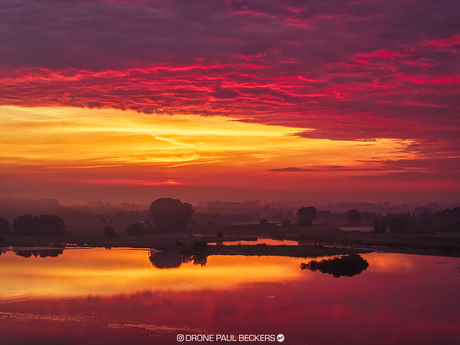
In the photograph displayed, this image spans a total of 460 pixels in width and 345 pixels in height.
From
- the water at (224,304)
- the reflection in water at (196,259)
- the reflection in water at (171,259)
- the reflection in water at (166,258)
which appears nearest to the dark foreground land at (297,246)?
the reflection in water at (166,258)

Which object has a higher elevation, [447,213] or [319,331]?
[447,213]

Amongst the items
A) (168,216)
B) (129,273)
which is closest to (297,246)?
(129,273)

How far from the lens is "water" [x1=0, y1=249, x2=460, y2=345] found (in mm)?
24359

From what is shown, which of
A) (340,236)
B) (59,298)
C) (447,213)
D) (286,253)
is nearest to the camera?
(59,298)

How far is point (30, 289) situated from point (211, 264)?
21.0 meters

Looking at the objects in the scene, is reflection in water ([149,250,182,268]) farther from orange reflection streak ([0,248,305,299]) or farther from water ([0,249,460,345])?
water ([0,249,460,345])

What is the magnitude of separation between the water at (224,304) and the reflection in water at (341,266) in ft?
3.80

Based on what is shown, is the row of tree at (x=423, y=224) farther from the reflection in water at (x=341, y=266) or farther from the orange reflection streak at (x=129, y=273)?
the reflection in water at (x=341, y=266)

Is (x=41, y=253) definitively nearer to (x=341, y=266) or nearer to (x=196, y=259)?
A: (x=196, y=259)

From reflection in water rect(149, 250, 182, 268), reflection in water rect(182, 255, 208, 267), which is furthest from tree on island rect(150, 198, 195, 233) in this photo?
reflection in water rect(182, 255, 208, 267)

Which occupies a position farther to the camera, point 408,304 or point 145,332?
point 408,304

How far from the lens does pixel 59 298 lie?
106ft

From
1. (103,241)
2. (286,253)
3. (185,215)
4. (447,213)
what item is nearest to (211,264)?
(286,253)

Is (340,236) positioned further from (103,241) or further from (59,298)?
(59,298)
